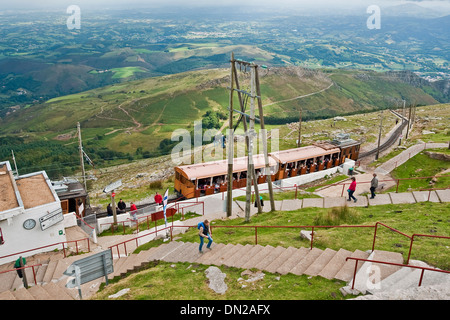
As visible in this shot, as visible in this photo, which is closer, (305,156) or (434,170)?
(434,170)

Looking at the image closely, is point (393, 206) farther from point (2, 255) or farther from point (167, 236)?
point (2, 255)

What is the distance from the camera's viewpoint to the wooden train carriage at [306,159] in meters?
31.6

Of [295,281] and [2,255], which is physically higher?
[295,281]

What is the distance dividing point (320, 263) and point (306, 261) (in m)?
0.51

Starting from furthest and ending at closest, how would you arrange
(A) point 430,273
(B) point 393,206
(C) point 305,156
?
(C) point 305,156, (B) point 393,206, (A) point 430,273

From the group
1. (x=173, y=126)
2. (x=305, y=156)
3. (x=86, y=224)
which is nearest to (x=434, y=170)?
(x=305, y=156)

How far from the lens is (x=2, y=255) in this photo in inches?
696

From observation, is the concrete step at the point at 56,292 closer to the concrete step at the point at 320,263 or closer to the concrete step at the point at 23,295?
the concrete step at the point at 23,295

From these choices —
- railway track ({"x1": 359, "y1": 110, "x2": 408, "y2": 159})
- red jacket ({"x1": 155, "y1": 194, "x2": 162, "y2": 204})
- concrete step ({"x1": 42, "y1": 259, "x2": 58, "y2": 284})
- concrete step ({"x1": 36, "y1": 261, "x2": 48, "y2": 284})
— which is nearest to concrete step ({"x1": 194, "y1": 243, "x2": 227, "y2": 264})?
concrete step ({"x1": 42, "y1": 259, "x2": 58, "y2": 284})

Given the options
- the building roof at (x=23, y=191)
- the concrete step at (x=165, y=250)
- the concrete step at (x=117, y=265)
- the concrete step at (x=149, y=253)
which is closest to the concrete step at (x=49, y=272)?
the concrete step at (x=117, y=265)

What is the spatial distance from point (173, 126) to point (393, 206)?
114498 millimetres

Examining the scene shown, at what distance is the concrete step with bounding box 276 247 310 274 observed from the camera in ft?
37.4

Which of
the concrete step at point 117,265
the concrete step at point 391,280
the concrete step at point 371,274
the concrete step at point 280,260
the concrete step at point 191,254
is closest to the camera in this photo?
the concrete step at point 391,280

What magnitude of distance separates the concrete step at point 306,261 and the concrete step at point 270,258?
1091 millimetres
